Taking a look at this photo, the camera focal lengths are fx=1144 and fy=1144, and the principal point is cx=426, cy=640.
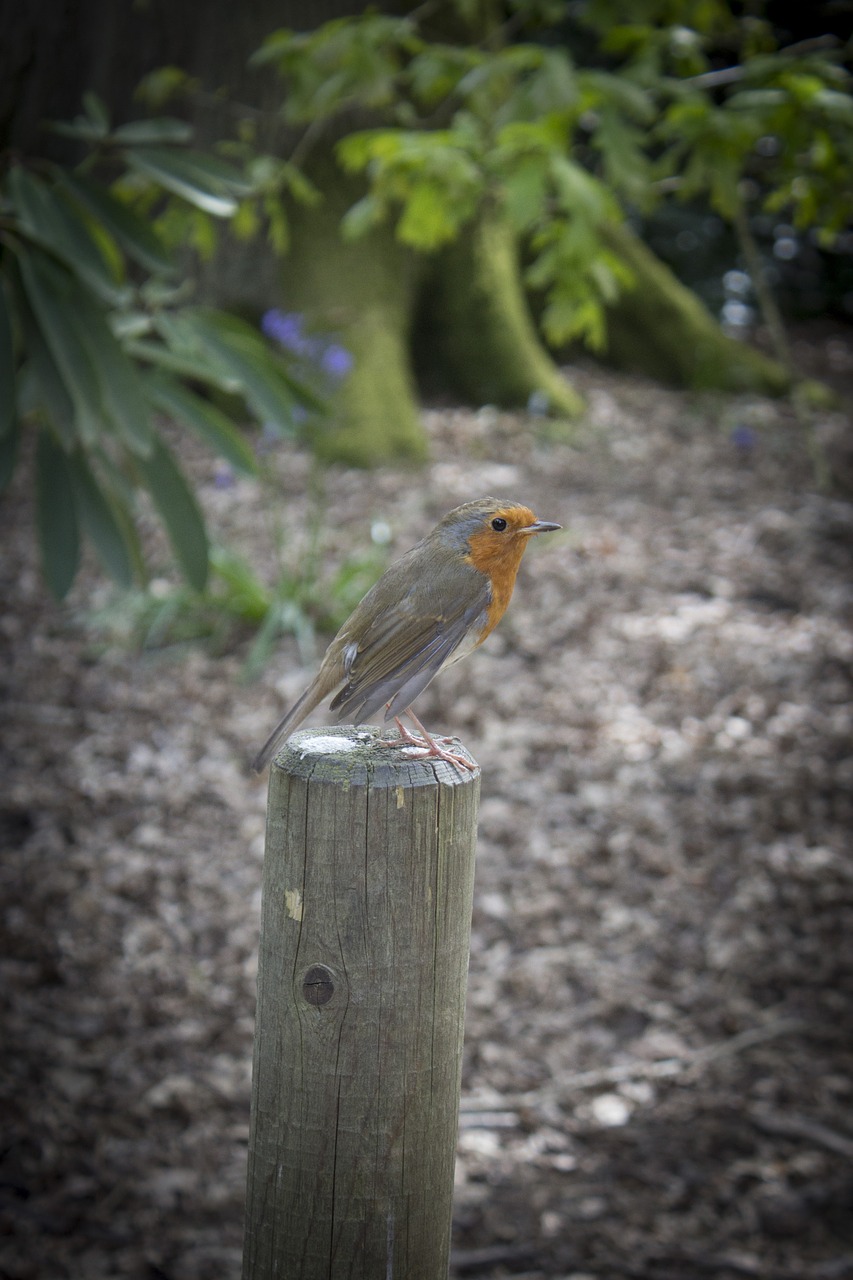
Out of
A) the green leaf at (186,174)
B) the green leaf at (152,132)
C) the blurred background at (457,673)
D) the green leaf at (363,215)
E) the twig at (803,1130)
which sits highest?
the green leaf at (152,132)

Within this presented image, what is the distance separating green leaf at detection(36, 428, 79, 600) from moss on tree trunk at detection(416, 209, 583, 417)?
502 centimetres

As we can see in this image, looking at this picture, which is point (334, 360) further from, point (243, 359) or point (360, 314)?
point (360, 314)

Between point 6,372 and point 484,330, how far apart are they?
5.72 m

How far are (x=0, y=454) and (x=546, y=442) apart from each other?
490 centimetres

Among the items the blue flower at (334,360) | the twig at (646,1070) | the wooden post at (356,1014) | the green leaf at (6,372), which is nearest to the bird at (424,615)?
the wooden post at (356,1014)

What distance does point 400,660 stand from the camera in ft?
6.29

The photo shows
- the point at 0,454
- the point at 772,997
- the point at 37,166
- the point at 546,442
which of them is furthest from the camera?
the point at 546,442

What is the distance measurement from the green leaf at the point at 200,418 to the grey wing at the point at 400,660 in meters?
1.52

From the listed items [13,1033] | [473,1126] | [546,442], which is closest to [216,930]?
[13,1033]

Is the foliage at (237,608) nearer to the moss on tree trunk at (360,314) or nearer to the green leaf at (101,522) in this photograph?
the moss on tree trunk at (360,314)

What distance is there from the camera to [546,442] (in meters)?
7.11

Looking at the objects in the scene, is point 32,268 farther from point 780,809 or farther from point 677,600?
point 677,600

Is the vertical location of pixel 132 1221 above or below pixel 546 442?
below

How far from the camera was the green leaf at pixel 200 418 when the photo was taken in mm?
3180
